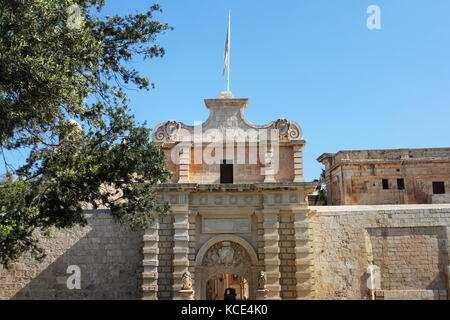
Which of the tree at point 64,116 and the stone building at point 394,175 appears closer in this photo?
the tree at point 64,116

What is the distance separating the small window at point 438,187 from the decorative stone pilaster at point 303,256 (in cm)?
1145

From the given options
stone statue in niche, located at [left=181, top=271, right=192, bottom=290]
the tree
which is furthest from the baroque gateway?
the tree

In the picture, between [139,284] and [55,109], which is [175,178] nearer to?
[139,284]

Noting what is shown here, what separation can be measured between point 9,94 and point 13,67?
0.78 m

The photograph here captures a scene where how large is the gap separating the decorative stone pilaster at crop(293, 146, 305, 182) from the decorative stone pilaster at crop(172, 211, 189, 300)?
418 cm

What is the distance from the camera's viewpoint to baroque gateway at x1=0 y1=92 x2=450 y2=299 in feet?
54.9

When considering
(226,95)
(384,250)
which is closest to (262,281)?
(384,250)

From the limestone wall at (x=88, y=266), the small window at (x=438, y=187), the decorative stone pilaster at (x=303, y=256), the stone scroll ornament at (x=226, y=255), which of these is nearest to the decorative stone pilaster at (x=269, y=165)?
the decorative stone pilaster at (x=303, y=256)

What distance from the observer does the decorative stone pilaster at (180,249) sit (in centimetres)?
1630

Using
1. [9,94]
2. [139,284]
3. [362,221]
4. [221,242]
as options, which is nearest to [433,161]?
[362,221]

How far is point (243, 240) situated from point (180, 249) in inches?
88.6

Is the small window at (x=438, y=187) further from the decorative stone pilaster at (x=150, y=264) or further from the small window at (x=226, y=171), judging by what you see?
the decorative stone pilaster at (x=150, y=264)

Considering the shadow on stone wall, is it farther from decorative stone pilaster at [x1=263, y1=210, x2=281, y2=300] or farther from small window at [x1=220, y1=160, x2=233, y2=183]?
small window at [x1=220, y1=160, x2=233, y2=183]

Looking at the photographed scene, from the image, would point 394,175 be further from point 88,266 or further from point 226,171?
point 88,266
